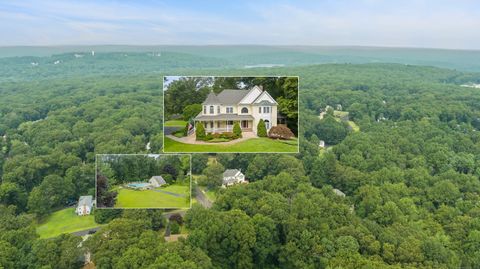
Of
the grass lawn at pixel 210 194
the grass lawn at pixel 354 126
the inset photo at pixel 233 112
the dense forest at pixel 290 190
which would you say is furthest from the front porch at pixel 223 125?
the grass lawn at pixel 354 126

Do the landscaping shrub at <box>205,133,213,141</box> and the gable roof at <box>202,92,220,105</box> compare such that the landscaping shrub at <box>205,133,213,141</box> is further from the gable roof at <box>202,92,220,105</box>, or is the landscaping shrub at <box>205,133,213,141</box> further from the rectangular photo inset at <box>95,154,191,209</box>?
the rectangular photo inset at <box>95,154,191,209</box>

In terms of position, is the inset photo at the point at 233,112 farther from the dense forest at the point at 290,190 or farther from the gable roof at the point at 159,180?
the dense forest at the point at 290,190

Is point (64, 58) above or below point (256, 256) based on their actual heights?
above

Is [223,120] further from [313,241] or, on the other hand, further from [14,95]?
[14,95]

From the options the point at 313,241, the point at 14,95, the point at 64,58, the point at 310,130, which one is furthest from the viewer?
the point at 64,58

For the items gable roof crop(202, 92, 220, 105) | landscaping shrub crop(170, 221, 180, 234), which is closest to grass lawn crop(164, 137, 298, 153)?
gable roof crop(202, 92, 220, 105)

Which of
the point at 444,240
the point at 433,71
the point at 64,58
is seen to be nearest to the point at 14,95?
the point at 64,58

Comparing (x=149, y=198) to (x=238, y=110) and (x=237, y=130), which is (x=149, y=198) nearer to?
(x=237, y=130)
